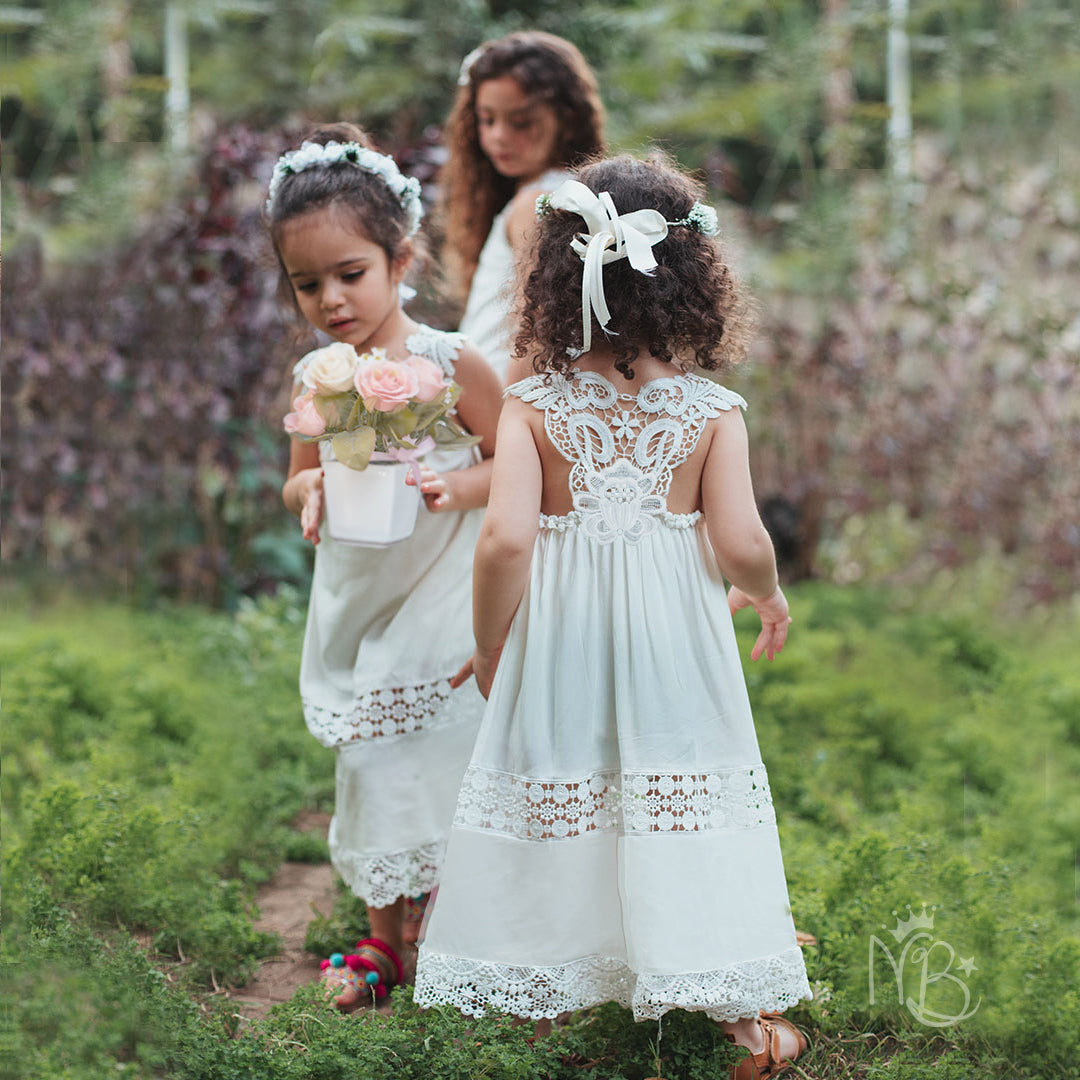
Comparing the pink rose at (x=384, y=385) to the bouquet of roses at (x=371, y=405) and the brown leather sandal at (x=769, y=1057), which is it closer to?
the bouquet of roses at (x=371, y=405)

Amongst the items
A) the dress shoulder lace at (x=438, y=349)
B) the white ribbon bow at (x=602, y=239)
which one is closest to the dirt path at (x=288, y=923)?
the dress shoulder lace at (x=438, y=349)

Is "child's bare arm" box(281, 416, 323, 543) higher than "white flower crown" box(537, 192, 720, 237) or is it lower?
lower

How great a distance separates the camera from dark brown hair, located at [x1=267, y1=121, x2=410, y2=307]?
2459 mm

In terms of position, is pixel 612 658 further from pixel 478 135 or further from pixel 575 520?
pixel 478 135

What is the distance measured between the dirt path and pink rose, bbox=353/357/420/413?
124 cm

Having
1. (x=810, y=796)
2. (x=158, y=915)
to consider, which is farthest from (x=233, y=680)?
(x=810, y=796)

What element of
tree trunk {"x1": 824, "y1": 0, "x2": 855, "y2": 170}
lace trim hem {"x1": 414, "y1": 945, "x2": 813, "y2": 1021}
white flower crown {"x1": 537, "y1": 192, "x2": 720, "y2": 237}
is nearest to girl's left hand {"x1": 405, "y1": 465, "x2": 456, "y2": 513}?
white flower crown {"x1": 537, "y1": 192, "x2": 720, "y2": 237}

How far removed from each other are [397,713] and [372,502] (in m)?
0.49

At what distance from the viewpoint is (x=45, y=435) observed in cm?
543

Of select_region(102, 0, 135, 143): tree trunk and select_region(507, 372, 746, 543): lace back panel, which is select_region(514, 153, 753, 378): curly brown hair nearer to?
select_region(507, 372, 746, 543): lace back panel

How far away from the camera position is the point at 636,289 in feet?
6.80

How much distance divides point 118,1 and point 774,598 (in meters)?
6.24

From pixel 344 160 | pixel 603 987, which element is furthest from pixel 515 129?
pixel 603 987

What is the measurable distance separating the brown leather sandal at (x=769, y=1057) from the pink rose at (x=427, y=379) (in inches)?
52.4
